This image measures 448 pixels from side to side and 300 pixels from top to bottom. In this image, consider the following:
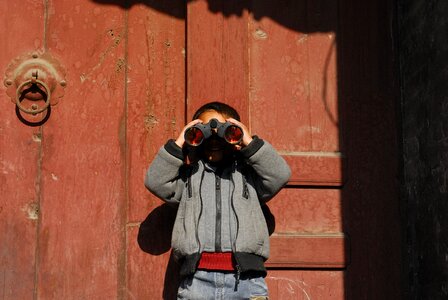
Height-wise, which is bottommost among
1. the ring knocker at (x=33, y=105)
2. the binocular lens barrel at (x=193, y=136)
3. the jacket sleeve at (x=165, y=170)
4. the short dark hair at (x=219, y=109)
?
the jacket sleeve at (x=165, y=170)

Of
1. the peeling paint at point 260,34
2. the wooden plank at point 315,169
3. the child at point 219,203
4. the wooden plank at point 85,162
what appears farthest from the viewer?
the peeling paint at point 260,34

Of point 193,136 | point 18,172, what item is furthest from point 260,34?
point 18,172

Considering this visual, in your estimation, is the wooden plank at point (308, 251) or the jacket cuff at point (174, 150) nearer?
the jacket cuff at point (174, 150)

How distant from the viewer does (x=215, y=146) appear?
8.74 ft

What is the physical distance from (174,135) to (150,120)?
120 millimetres

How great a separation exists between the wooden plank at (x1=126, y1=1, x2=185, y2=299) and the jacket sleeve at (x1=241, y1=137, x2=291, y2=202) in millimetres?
496

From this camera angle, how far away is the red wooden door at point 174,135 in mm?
2885

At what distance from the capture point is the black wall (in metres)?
2.77

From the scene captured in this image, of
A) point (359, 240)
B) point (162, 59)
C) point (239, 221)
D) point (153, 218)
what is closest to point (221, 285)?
point (239, 221)

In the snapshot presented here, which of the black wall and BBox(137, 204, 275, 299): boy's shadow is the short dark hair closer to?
BBox(137, 204, 275, 299): boy's shadow

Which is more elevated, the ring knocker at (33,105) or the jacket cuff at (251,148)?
the ring knocker at (33,105)

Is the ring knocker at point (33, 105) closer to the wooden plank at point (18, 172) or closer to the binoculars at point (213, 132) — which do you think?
the wooden plank at point (18, 172)

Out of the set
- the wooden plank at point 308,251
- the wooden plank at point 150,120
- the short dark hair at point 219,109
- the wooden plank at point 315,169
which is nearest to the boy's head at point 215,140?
the short dark hair at point 219,109

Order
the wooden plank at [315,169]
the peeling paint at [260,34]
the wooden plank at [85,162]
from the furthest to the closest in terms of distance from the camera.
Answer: the peeling paint at [260,34]
the wooden plank at [315,169]
the wooden plank at [85,162]
